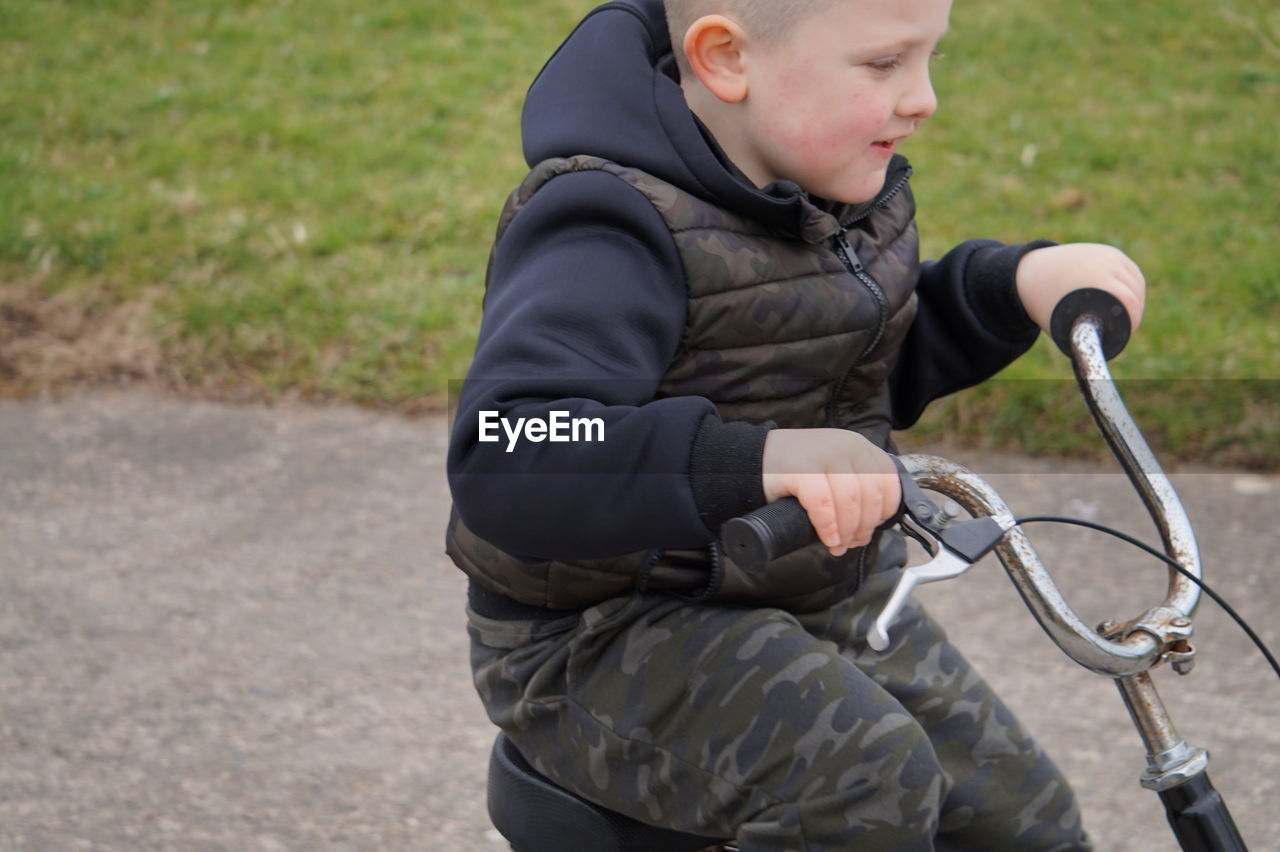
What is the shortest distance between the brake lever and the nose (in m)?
0.43

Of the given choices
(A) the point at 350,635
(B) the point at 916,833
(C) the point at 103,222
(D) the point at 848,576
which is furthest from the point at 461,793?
(C) the point at 103,222

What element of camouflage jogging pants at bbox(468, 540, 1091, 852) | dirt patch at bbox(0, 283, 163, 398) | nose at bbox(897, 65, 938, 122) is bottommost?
dirt patch at bbox(0, 283, 163, 398)

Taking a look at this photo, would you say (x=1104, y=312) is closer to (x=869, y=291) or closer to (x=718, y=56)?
(x=869, y=291)

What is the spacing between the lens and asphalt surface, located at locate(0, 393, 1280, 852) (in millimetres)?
2684

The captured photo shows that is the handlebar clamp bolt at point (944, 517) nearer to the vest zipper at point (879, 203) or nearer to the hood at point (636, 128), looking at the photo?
the hood at point (636, 128)

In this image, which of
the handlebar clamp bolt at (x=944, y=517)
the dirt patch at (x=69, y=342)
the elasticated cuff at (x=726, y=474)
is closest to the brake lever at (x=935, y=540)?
the handlebar clamp bolt at (x=944, y=517)

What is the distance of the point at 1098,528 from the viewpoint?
4.75 ft

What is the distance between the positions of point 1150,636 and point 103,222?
3.83 m

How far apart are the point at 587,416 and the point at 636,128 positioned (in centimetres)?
44

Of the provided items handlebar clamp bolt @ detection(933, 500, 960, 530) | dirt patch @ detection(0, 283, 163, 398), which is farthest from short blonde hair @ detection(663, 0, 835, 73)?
dirt patch @ detection(0, 283, 163, 398)

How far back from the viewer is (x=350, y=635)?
3.18 m

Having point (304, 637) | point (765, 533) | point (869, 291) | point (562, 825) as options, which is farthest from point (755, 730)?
point (304, 637)

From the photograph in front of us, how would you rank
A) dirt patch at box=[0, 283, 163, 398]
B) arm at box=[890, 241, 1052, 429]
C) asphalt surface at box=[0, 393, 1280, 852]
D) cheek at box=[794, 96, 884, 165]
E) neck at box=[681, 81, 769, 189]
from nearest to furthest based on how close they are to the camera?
cheek at box=[794, 96, 884, 165] < neck at box=[681, 81, 769, 189] < arm at box=[890, 241, 1052, 429] < asphalt surface at box=[0, 393, 1280, 852] < dirt patch at box=[0, 283, 163, 398]

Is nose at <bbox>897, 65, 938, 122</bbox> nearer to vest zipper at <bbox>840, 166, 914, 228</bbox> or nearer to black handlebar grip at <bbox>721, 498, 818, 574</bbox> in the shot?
vest zipper at <bbox>840, 166, 914, 228</bbox>
